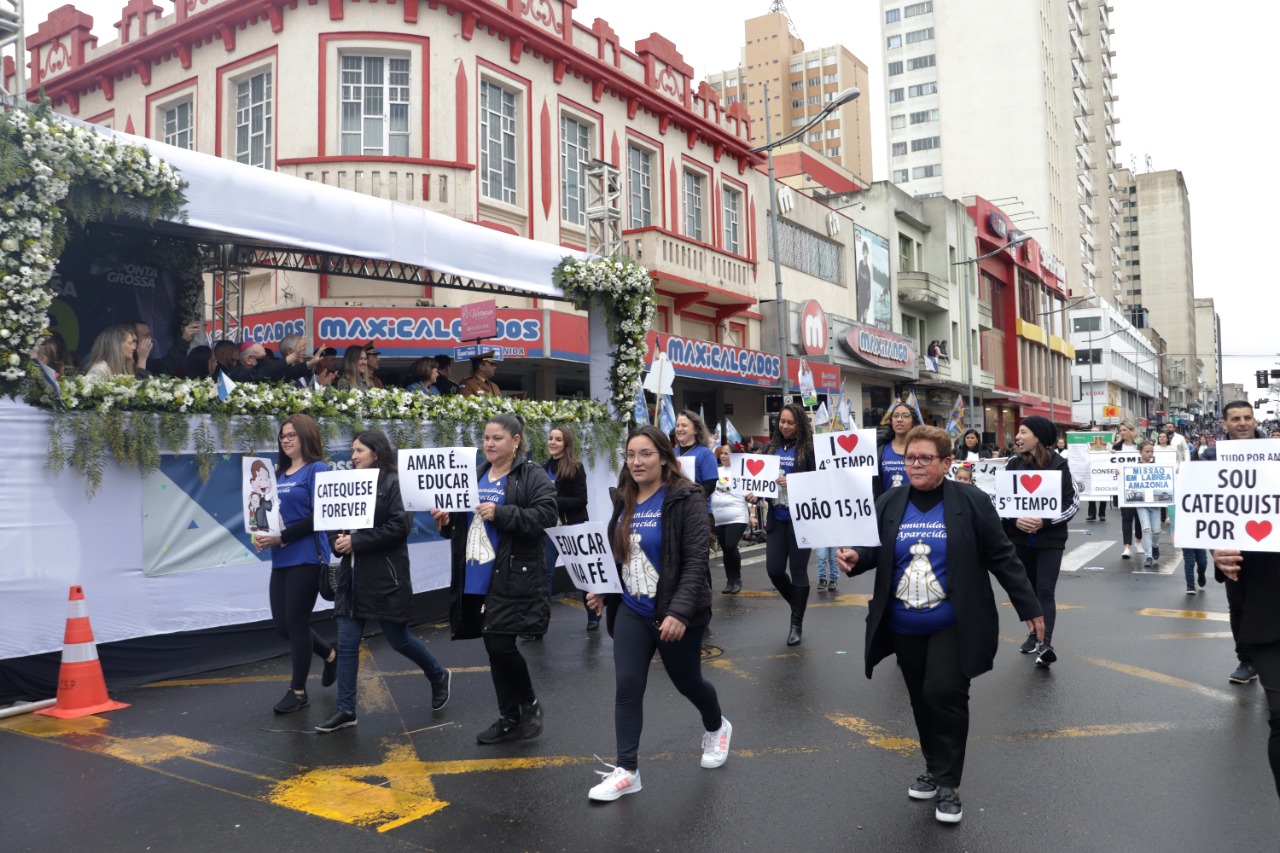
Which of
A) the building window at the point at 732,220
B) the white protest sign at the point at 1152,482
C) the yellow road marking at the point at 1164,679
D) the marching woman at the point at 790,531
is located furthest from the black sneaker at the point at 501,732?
the building window at the point at 732,220

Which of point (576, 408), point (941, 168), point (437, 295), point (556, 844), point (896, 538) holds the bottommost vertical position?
point (556, 844)

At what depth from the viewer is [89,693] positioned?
22.0 feet

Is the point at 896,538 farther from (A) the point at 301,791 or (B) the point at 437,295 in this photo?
(B) the point at 437,295

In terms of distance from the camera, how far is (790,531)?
8.41 meters

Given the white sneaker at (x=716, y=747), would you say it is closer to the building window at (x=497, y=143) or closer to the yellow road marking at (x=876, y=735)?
the yellow road marking at (x=876, y=735)

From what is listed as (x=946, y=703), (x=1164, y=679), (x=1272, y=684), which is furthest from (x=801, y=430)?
(x=1272, y=684)

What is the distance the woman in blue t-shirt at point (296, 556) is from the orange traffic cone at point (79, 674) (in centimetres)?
130

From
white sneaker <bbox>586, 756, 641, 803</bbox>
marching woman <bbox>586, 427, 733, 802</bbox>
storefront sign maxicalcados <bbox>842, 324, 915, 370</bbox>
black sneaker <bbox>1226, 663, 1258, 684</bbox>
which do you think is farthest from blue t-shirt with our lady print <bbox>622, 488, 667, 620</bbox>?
storefront sign maxicalcados <bbox>842, 324, 915, 370</bbox>

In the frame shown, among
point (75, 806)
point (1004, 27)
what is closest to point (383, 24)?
point (75, 806)

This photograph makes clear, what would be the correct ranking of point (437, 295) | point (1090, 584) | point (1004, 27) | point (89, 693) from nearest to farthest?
point (89, 693)
point (1090, 584)
point (437, 295)
point (1004, 27)

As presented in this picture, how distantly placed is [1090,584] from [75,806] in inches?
405

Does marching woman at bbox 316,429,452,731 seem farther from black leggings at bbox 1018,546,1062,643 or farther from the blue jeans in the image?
black leggings at bbox 1018,546,1062,643

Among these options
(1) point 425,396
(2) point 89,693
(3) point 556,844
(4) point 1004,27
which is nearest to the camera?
(3) point 556,844

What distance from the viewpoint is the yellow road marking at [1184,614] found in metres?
9.20
